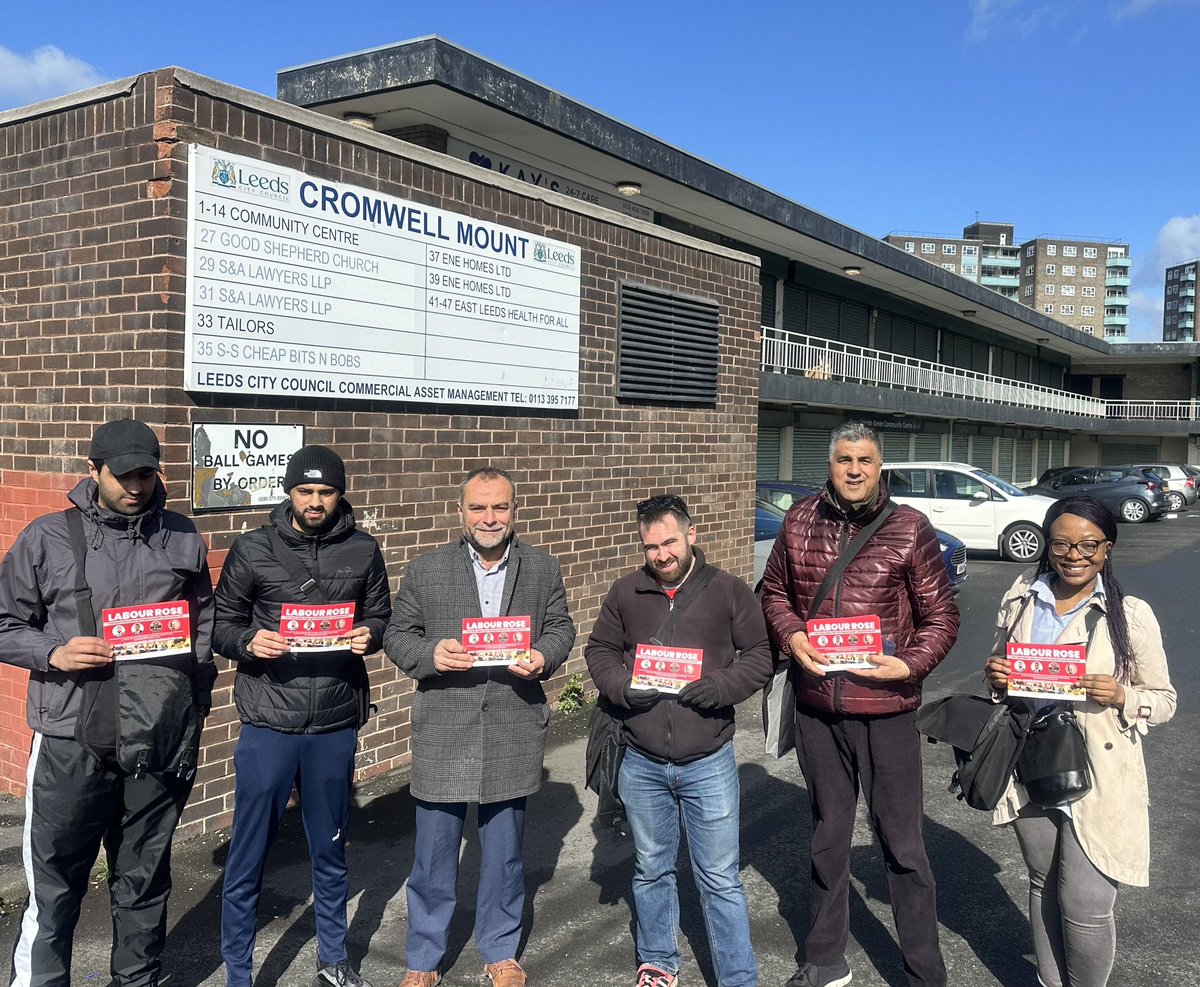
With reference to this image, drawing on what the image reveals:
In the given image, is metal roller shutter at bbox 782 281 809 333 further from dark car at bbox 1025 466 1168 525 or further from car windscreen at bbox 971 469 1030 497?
dark car at bbox 1025 466 1168 525

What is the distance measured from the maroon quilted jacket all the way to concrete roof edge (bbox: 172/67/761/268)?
3614 millimetres

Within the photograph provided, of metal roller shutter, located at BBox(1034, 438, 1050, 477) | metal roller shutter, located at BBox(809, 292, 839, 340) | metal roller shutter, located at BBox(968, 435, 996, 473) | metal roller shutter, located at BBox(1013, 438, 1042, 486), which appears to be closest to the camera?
metal roller shutter, located at BBox(809, 292, 839, 340)

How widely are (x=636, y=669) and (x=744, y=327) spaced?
6.91 metres

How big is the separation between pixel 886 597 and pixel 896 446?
84.1 ft

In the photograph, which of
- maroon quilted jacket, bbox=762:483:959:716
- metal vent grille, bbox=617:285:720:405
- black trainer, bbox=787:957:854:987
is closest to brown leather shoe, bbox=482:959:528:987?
black trainer, bbox=787:957:854:987

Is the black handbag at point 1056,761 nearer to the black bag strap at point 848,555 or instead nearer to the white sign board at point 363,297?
the black bag strap at point 848,555

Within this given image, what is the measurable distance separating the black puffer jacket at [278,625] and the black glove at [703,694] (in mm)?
1237

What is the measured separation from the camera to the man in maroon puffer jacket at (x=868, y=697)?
357 centimetres

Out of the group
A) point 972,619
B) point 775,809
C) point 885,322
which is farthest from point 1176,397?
point 775,809

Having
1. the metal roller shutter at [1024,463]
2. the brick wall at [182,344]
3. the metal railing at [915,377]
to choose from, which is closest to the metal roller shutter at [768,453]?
the metal railing at [915,377]

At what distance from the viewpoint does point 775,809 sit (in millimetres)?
5672

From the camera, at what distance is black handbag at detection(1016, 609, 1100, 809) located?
3283 millimetres

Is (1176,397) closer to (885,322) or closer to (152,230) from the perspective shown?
(885,322)

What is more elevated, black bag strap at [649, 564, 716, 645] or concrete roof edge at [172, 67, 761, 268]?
concrete roof edge at [172, 67, 761, 268]
